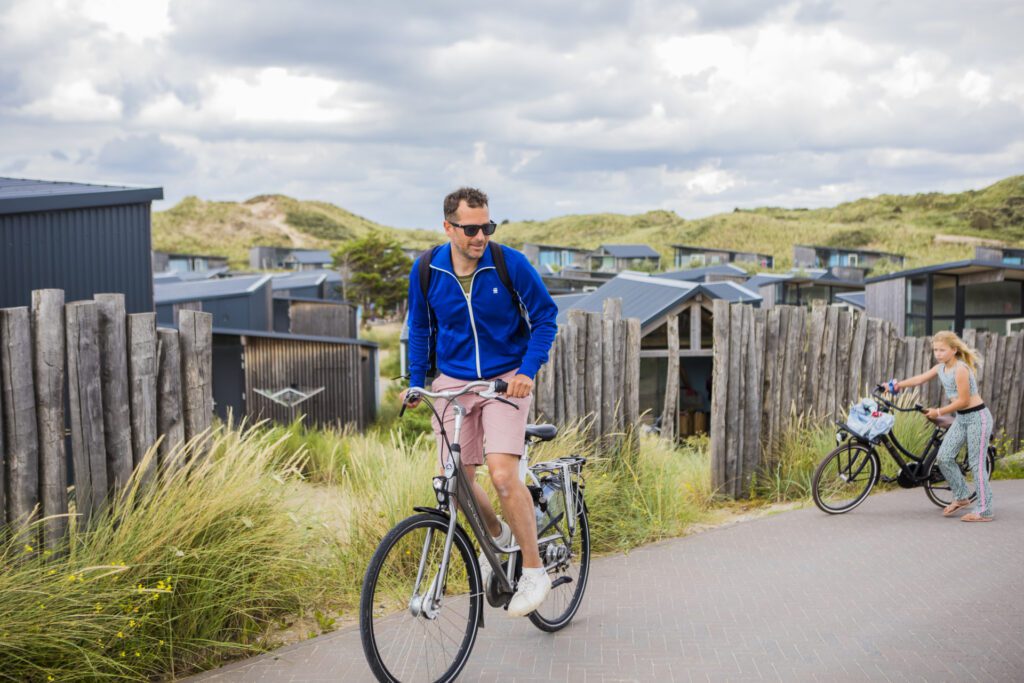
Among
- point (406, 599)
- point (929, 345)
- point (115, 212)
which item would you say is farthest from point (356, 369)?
point (406, 599)

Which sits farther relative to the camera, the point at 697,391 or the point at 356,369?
the point at 697,391

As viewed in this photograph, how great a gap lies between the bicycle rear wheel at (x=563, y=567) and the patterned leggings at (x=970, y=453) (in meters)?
4.13

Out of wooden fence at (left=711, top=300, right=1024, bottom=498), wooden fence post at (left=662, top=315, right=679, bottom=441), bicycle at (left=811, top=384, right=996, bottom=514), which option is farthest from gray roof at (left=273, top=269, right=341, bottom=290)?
bicycle at (left=811, top=384, right=996, bottom=514)

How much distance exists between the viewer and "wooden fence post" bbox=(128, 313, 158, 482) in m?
4.78

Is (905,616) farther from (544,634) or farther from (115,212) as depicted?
(115,212)

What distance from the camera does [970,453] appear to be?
746 cm

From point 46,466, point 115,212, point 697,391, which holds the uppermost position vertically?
point 115,212

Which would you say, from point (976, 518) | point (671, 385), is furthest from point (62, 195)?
point (671, 385)

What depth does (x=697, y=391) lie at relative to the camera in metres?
24.1

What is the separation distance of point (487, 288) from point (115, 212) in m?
8.03

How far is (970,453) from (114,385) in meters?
6.60

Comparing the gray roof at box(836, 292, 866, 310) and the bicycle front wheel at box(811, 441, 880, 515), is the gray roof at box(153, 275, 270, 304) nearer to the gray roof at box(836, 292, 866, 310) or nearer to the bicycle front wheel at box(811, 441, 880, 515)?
the gray roof at box(836, 292, 866, 310)

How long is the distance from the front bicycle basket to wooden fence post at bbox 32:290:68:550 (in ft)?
20.4

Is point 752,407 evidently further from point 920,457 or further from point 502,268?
point 502,268
